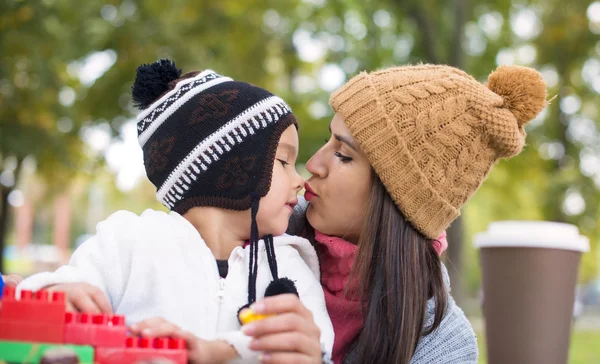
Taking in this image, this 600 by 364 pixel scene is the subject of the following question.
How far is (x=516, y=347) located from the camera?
407 centimetres

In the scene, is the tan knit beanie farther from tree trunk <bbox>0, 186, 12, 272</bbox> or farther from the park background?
tree trunk <bbox>0, 186, 12, 272</bbox>

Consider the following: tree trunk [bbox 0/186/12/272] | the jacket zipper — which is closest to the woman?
the jacket zipper

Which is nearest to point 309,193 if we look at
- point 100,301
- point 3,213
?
point 100,301

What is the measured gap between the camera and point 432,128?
8.24 ft

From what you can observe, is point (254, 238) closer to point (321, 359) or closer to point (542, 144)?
point (321, 359)

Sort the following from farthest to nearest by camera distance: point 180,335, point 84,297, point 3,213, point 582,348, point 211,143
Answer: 1. point 3,213
2. point 582,348
3. point 211,143
4. point 84,297
5. point 180,335

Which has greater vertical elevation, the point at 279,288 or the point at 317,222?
the point at 317,222

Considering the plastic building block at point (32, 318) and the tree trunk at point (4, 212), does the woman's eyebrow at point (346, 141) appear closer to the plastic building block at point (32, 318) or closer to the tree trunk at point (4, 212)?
the plastic building block at point (32, 318)

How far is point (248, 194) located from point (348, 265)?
55 centimetres

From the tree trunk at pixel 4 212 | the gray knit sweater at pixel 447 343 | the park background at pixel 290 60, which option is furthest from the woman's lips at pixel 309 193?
the tree trunk at pixel 4 212

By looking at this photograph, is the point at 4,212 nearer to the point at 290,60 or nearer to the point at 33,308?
the point at 290,60

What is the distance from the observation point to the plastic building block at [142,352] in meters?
1.52

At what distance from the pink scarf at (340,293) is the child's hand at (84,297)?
0.92 meters

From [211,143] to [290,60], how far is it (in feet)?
36.9
